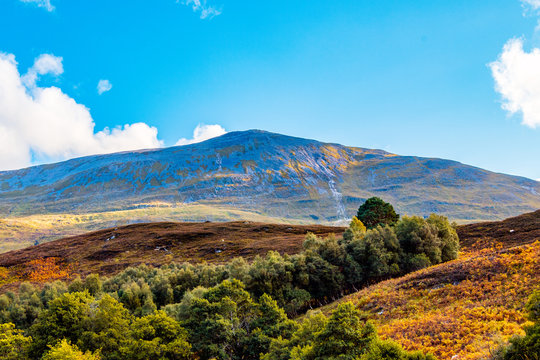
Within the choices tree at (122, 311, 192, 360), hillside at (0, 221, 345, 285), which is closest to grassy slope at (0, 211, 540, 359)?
hillside at (0, 221, 345, 285)

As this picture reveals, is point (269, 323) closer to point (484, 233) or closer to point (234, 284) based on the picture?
point (234, 284)

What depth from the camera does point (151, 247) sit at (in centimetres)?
10844

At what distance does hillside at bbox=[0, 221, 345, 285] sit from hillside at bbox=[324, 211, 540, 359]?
44357 mm

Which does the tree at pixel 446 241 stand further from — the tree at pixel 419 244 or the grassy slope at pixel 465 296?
the grassy slope at pixel 465 296

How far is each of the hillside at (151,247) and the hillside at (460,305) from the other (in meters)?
44.4

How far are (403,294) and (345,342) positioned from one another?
70.2ft

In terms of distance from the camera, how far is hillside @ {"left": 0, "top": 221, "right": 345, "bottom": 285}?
90312mm

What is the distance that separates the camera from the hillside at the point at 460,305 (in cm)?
2255

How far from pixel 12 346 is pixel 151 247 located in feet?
256

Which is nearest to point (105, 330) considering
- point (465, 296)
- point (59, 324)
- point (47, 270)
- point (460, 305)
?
point (59, 324)

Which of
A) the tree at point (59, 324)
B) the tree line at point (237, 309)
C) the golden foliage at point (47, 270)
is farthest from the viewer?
the golden foliage at point (47, 270)

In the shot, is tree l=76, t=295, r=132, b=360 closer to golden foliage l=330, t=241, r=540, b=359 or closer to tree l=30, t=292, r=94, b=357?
tree l=30, t=292, r=94, b=357

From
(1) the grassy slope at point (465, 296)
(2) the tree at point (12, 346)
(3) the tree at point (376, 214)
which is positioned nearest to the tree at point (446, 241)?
(1) the grassy slope at point (465, 296)

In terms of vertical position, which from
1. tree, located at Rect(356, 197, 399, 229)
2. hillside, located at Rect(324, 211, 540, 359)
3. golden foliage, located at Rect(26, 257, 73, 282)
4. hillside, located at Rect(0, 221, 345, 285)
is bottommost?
golden foliage, located at Rect(26, 257, 73, 282)
